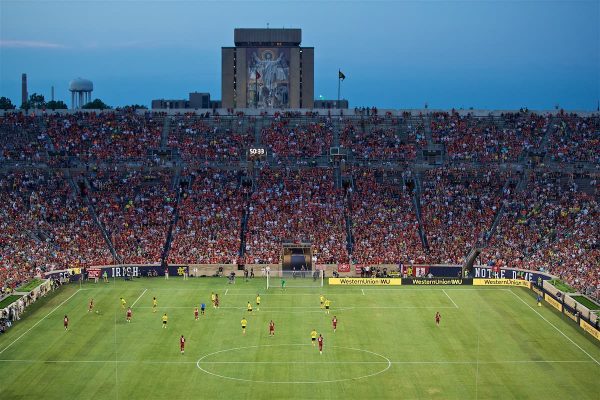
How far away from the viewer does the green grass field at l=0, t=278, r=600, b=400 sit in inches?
1988

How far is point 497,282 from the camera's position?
80.8 m

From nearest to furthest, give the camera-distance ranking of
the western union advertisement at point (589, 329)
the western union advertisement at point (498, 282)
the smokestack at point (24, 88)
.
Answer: the western union advertisement at point (589, 329)
the western union advertisement at point (498, 282)
the smokestack at point (24, 88)

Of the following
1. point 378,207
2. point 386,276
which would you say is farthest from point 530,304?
point 378,207

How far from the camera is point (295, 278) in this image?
276ft

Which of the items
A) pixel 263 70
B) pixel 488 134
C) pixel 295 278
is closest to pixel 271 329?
pixel 295 278

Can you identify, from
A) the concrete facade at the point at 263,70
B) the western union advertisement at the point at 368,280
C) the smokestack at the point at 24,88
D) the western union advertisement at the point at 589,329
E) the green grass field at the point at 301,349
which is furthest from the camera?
the smokestack at the point at 24,88

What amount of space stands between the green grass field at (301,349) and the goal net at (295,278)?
10.1 ft

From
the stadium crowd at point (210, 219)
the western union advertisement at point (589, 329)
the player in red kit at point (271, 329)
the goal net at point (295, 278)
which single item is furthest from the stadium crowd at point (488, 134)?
the player in red kit at point (271, 329)

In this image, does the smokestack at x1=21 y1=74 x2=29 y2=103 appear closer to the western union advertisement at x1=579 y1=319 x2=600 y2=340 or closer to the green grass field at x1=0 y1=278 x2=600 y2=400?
the green grass field at x1=0 y1=278 x2=600 y2=400

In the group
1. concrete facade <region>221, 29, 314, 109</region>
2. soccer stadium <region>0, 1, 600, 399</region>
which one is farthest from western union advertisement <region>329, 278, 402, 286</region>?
concrete facade <region>221, 29, 314, 109</region>

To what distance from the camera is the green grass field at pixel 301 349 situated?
1988 inches

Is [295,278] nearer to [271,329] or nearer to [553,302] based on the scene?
[271,329]

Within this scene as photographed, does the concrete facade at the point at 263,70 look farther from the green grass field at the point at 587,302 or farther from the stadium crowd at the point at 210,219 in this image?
the green grass field at the point at 587,302

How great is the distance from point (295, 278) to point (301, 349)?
2520cm
